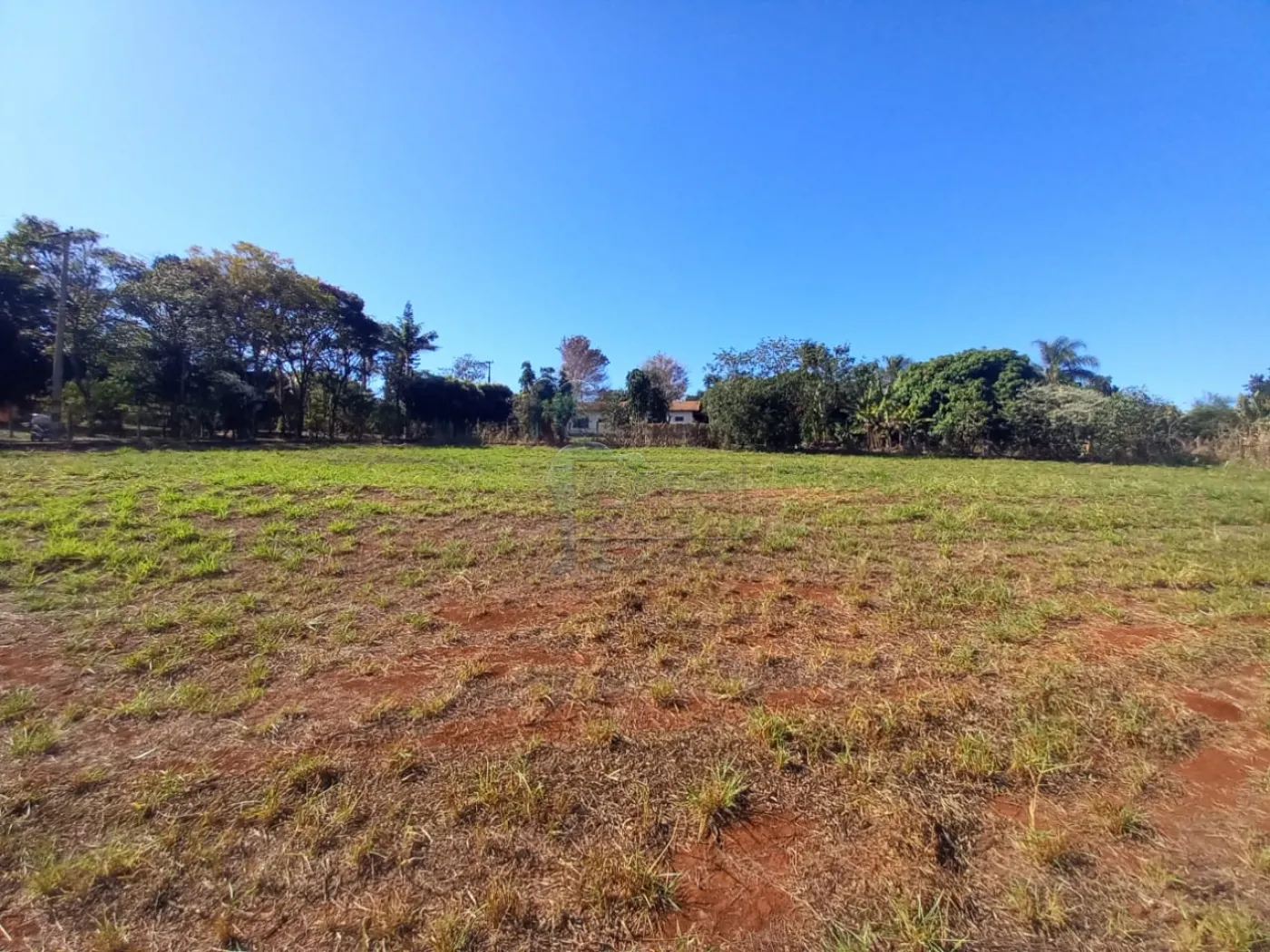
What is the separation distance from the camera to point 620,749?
2.16 meters

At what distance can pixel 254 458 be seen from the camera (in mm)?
13547

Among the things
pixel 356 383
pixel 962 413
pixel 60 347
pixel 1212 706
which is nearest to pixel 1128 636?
pixel 1212 706

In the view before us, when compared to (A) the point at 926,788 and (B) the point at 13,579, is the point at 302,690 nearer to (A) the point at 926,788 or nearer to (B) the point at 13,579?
(A) the point at 926,788

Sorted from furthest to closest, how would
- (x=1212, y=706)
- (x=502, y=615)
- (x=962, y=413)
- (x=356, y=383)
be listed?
(x=356, y=383) → (x=962, y=413) → (x=502, y=615) → (x=1212, y=706)

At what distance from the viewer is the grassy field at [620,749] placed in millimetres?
1463

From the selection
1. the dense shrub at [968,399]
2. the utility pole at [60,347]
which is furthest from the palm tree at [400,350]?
the dense shrub at [968,399]

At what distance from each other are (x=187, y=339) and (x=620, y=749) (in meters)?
27.1

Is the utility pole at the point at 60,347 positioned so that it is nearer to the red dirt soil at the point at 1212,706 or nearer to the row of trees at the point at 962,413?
the row of trees at the point at 962,413

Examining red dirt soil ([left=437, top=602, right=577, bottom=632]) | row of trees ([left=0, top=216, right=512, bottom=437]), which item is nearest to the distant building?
row of trees ([left=0, top=216, right=512, bottom=437])

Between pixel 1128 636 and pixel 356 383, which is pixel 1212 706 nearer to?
pixel 1128 636

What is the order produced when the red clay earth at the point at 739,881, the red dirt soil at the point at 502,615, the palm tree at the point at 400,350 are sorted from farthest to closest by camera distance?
the palm tree at the point at 400,350
the red dirt soil at the point at 502,615
the red clay earth at the point at 739,881

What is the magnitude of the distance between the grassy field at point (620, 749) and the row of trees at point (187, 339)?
21.0 m

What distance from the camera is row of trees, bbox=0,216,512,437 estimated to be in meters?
20.4

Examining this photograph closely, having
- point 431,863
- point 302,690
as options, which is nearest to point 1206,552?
point 431,863
